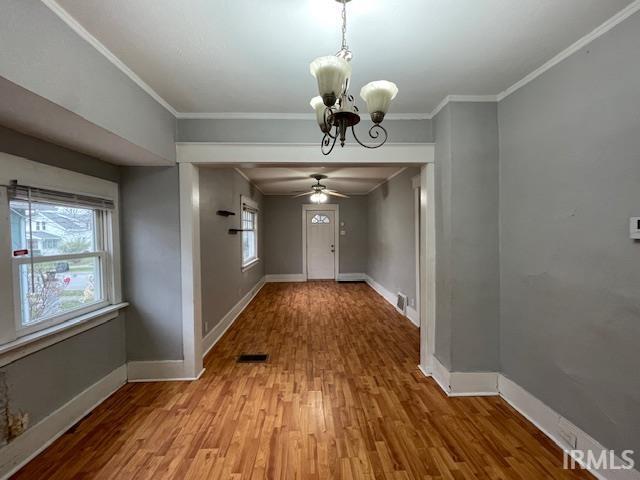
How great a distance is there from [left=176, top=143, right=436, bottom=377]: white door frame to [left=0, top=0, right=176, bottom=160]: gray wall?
1.66 ft

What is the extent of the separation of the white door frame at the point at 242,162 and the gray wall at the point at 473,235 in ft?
0.90

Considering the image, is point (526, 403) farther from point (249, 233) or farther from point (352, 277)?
point (352, 277)

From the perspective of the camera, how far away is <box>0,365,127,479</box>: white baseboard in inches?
62.9

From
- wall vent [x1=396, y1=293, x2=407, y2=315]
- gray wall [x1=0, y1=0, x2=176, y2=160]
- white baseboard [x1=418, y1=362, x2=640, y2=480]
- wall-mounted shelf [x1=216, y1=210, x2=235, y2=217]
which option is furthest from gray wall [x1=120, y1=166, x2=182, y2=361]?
wall vent [x1=396, y1=293, x2=407, y2=315]

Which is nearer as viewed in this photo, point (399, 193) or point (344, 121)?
point (344, 121)

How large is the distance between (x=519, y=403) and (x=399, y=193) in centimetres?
349

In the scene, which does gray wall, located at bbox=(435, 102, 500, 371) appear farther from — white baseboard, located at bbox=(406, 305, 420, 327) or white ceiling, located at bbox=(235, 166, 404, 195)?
white ceiling, located at bbox=(235, 166, 404, 195)

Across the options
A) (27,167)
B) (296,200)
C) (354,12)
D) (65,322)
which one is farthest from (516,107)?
(296,200)

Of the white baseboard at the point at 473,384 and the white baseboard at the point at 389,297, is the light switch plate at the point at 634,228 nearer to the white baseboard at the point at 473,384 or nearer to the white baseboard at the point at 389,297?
the white baseboard at the point at 473,384

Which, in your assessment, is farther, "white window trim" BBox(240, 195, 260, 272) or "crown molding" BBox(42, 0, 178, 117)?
"white window trim" BBox(240, 195, 260, 272)

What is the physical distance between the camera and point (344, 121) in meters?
1.28

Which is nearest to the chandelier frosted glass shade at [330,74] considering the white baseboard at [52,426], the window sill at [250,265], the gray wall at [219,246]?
the gray wall at [219,246]

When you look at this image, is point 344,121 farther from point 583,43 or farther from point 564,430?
point 564,430

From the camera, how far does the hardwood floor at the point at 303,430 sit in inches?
63.8
